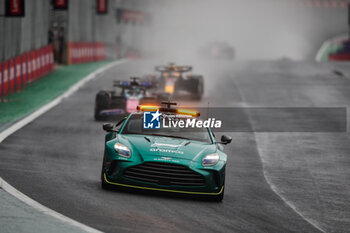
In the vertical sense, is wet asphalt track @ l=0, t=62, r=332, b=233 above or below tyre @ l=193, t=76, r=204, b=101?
above

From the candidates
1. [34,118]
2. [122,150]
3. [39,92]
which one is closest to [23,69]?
[39,92]

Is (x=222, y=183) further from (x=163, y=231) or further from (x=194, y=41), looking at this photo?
(x=194, y=41)

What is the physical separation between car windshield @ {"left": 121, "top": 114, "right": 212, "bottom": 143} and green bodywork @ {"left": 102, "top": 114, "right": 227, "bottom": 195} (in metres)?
0.45

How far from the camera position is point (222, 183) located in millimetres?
11328

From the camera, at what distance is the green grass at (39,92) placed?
2281 cm

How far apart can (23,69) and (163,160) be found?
20.1 meters

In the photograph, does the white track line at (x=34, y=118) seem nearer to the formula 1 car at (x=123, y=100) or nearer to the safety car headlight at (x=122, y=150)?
the safety car headlight at (x=122, y=150)

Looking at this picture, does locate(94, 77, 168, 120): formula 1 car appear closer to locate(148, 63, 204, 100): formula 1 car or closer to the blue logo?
locate(148, 63, 204, 100): formula 1 car

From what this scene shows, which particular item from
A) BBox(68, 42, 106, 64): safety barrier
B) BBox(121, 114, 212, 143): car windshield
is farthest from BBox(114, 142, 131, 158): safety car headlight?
BBox(68, 42, 106, 64): safety barrier

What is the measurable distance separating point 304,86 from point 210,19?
249ft

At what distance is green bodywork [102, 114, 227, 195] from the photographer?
11031mm

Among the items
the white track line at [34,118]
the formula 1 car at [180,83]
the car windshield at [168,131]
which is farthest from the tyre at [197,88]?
the car windshield at [168,131]

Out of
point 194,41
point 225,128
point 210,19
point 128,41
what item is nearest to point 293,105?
Result: point 225,128

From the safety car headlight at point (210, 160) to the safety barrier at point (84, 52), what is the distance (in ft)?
116
